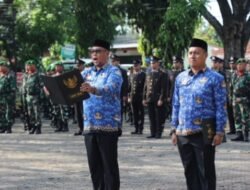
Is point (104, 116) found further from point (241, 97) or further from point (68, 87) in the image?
point (241, 97)

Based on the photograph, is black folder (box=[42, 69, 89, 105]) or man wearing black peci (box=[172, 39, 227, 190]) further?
black folder (box=[42, 69, 89, 105])

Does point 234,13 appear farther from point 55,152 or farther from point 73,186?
point 73,186

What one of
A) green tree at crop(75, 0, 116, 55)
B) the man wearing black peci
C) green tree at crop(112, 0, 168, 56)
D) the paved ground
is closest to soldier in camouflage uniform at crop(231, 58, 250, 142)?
the paved ground

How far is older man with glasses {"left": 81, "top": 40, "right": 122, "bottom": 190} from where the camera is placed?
6.45 metres

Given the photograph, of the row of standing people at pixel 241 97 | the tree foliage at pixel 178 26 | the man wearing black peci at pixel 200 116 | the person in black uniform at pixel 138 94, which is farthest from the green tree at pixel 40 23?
the man wearing black peci at pixel 200 116

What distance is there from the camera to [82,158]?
10.8m

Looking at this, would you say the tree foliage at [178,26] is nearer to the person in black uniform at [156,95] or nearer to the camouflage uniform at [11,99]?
the person in black uniform at [156,95]

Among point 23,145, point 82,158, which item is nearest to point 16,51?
point 23,145

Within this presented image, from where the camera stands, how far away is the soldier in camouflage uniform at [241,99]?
12930 mm

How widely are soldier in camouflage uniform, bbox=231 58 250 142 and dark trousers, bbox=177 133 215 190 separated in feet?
22.1

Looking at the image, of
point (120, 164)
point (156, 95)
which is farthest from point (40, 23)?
point (120, 164)

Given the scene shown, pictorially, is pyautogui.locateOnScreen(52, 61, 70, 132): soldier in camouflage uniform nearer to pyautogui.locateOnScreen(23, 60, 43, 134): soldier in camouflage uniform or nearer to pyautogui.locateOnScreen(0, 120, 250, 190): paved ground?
pyautogui.locateOnScreen(23, 60, 43, 134): soldier in camouflage uniform

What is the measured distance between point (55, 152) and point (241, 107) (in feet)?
13.7

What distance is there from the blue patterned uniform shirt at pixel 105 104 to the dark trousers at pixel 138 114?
8696 millimetres
